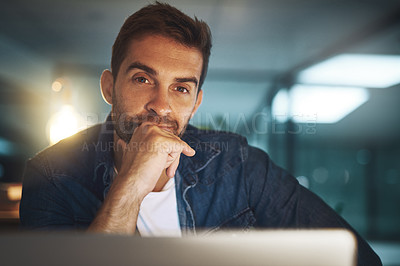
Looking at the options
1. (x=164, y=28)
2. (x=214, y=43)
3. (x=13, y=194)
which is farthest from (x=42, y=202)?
(x=214, y=43)

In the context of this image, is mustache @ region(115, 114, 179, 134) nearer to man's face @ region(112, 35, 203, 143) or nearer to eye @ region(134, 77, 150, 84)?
man's face @ region(112, 35, 203, 143)

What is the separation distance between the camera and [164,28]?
129 cm

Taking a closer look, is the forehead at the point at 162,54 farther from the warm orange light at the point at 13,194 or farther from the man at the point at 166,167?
the warm orange light at the point at 13,194

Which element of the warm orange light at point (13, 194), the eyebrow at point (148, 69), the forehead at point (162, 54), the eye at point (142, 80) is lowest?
the warm orange light at point (13, 194)

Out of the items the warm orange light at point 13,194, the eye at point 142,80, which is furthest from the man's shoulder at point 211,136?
the warm orange light at point 13,194

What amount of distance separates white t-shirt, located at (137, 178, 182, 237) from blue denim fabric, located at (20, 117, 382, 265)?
1.2 inches

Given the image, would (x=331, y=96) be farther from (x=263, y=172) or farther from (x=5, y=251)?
(x=5, y=251)

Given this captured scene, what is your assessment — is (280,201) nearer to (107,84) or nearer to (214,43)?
(107,84)

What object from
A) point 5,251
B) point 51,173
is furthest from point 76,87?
point 5,251

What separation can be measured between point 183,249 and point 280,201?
1.02m

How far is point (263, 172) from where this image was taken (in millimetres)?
1292

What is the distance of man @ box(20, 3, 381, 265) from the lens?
117 cm

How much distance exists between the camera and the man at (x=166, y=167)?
3.84 feet

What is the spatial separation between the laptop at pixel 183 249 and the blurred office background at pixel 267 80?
4.68 ft
